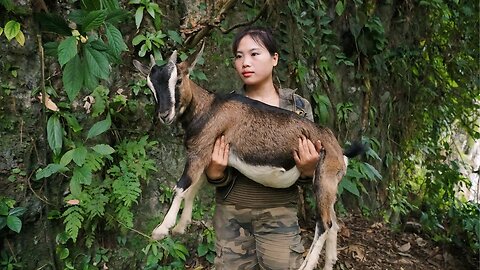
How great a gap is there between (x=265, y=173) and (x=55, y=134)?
5.24ft

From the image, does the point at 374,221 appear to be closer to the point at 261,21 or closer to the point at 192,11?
the point at 261,21

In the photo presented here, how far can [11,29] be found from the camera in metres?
3.32

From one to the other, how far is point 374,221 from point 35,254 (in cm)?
375

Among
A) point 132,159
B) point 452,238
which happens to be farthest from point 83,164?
point 452,238

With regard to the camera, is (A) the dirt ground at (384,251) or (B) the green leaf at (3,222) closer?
(B) the green leaf at (3,222)

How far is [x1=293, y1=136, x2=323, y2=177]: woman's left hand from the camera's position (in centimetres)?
275

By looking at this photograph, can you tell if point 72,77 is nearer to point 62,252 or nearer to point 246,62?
point 246,62

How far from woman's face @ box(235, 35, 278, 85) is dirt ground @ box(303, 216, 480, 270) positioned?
7.84ft

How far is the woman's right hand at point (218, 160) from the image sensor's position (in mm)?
2705

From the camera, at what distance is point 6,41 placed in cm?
370

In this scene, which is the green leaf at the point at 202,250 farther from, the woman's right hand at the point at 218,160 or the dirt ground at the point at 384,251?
the woman's right hand at the point at 218,160

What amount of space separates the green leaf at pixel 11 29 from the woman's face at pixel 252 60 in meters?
1.54

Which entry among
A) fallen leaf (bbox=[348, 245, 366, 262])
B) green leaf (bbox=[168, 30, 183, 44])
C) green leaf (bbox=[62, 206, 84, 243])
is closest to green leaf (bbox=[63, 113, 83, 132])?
green leaf (bbox=[62, 206, 84, 243])

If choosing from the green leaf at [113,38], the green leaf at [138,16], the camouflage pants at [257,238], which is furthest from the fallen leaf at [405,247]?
the green leaf at [113,38]
